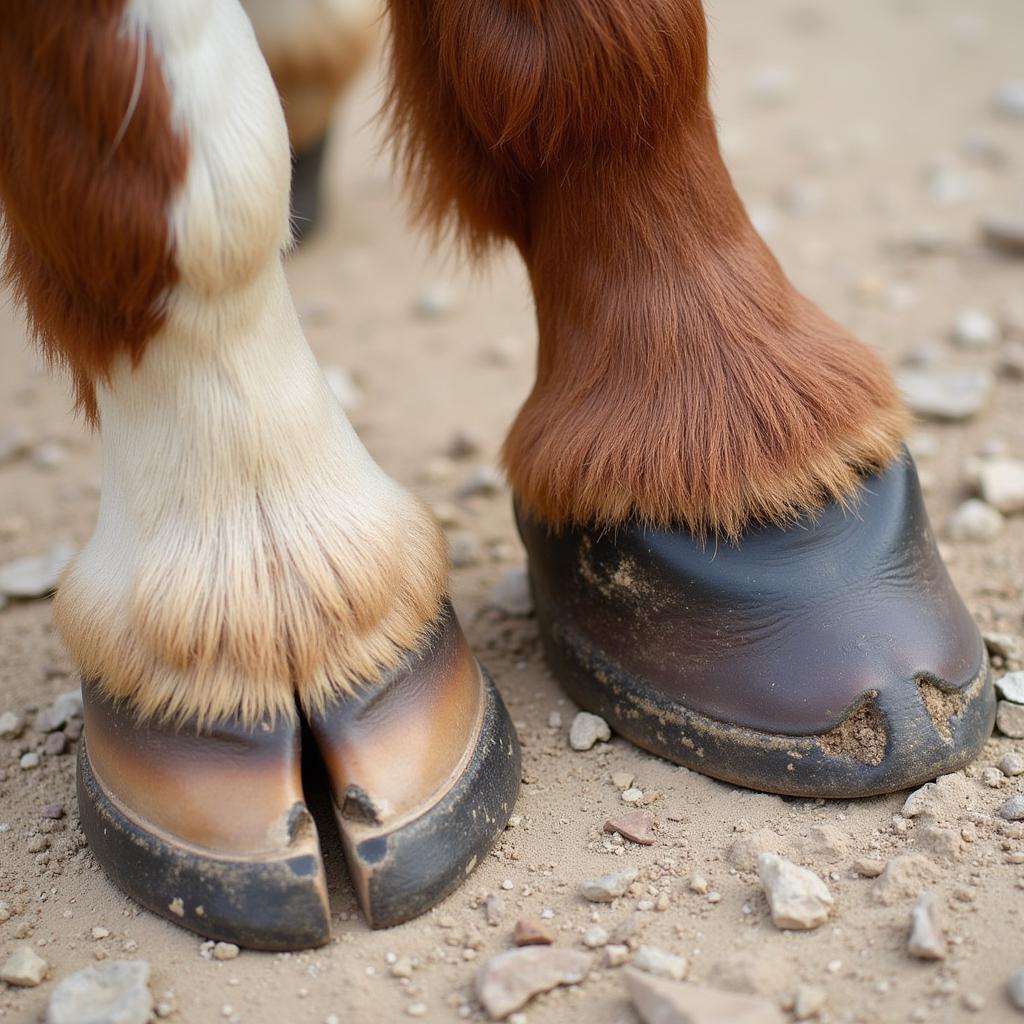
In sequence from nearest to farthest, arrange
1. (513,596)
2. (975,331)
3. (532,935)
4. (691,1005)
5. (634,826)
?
(691,1005) → (532,935) → (634,826) → (513,596) → (975,331)

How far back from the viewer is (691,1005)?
0.77 m

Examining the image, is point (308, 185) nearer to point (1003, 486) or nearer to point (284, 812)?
point (1003, 486)

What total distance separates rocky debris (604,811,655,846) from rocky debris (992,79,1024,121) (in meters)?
1.92

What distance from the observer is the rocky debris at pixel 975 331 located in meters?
1.74

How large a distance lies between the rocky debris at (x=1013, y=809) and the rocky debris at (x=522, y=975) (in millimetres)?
343

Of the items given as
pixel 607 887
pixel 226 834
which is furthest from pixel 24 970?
pixel 607 887

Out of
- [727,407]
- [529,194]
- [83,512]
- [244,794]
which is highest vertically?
[529,194]

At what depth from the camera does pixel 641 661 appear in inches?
39.8

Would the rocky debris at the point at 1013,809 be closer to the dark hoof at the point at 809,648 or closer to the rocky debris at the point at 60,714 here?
the dark hoof at the point at 809,648

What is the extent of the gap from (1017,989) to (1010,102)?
207 centimetres

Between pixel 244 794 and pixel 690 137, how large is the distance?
59 centimetres

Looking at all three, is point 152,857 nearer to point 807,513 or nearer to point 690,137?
point 807,513

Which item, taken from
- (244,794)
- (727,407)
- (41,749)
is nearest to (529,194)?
(727,407)

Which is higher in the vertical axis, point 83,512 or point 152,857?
point 152,857
